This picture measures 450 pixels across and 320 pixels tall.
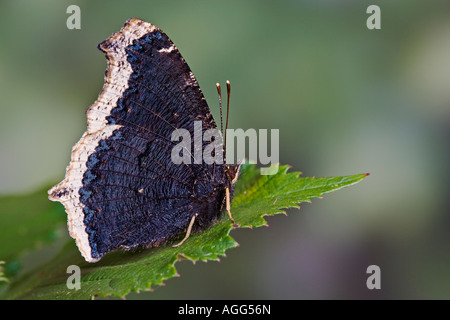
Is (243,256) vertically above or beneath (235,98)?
beneath

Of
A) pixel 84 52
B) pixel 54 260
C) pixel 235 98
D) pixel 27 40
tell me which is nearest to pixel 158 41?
pixel 54 260

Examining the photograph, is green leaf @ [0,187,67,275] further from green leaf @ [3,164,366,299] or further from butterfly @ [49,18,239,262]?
butterfly @ [49,18,239,262]

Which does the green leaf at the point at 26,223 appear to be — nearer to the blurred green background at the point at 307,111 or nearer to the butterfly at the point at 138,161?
the butterfly at the point at 138,161

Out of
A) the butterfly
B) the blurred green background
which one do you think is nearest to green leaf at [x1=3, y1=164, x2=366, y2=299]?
the butterfly

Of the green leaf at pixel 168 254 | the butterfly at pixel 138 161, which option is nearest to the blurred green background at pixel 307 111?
the green leaf at pixel 168 254

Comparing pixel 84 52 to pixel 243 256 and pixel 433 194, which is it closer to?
pixel 243 256

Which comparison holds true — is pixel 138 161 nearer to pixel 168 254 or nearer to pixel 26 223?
pixel 168 254
